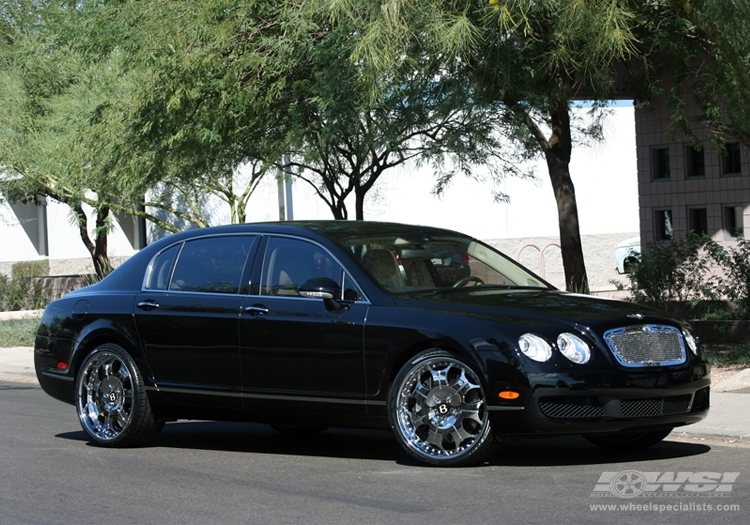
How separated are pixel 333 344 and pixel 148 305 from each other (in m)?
1.82

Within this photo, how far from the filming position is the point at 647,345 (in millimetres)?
7504

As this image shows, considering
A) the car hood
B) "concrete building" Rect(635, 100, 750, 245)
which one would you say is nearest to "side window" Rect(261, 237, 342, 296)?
the car hood

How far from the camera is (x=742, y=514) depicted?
602 centimetres

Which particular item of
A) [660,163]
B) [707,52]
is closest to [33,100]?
[660,163]

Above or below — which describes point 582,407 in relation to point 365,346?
below

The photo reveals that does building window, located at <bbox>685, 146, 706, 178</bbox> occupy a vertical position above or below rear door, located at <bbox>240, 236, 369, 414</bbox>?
above

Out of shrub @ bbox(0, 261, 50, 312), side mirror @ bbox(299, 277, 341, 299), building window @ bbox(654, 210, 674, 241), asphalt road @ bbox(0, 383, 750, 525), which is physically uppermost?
building window @ bbox(654, 210, 674, 241)

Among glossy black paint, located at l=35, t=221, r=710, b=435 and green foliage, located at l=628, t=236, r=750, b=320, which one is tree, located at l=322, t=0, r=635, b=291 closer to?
green foliage, located at l=628, t=236, r=750, b=320

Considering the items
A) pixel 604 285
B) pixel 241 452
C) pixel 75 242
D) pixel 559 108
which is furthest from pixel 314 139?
pixel 75 242

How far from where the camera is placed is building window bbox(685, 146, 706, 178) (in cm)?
2408

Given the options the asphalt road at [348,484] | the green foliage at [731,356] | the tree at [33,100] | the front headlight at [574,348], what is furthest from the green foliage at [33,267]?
the front headlight at [574,348]

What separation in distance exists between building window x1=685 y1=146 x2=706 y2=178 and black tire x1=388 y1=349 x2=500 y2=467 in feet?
58.3

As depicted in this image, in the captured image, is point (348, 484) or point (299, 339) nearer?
point (348, 484)

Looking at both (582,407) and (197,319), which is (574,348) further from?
(197,319)
